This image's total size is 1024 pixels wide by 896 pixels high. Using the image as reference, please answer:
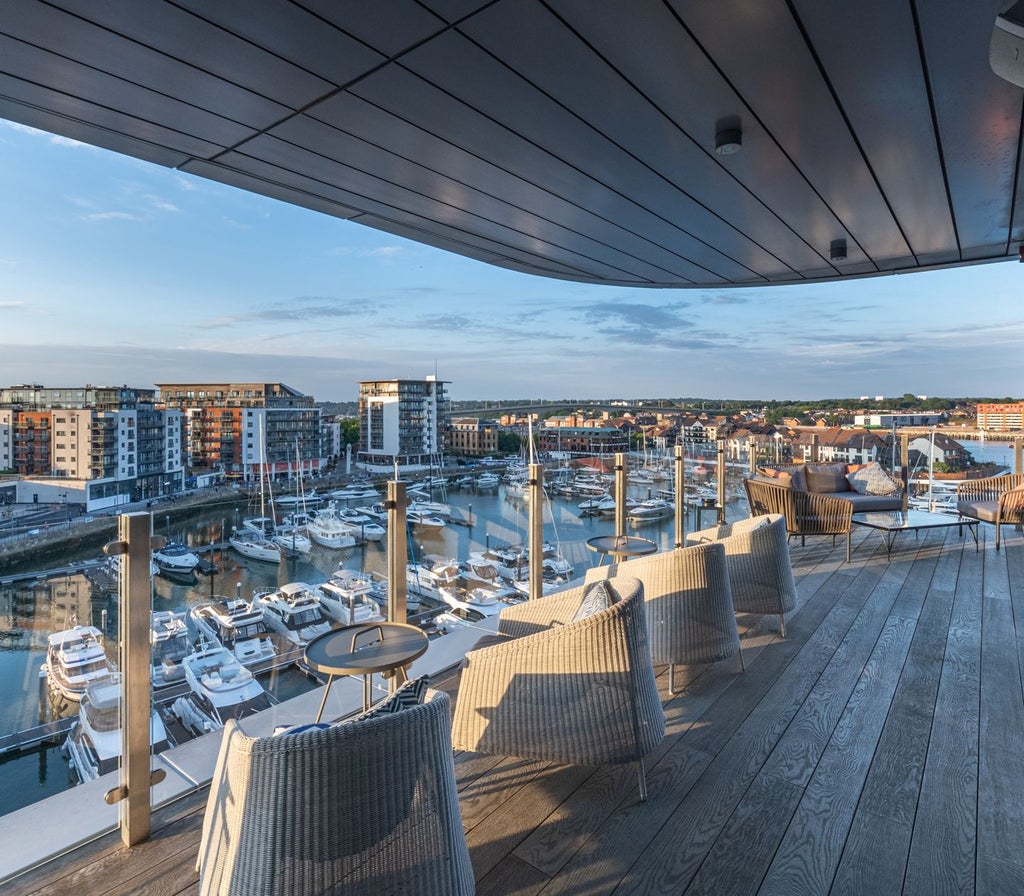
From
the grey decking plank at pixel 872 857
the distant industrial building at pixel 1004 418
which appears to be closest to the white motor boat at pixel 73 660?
the grey decking plank at pixel 872 857

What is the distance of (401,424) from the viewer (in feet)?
22.4

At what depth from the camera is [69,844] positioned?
1.70m

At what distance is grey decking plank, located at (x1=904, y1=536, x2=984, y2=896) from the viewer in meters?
1.62

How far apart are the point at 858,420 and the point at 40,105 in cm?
922

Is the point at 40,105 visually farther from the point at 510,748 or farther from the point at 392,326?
the point at 392,326

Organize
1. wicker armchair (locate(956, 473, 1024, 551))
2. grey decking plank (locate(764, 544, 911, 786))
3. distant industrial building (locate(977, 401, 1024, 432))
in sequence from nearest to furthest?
grey decking plank (locate(764, 544, 911, 786)) → wicker armchair (locate(956, 473, 1024, 551)) → distant industrial building (locate(977, 401, 1024, 432))

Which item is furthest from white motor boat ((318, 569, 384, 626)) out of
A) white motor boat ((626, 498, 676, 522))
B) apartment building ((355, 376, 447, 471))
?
white motor boat ((626, 498, 676, 522))

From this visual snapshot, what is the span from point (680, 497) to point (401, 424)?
338 centimetres

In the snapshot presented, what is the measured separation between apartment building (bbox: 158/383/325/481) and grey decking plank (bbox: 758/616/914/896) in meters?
3.06

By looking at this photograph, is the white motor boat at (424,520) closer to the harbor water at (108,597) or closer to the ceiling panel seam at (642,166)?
the harbor water at (108,597)

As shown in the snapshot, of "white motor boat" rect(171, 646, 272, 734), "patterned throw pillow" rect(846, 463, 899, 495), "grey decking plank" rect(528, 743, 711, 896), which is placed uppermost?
"patterned throw pillow" rect(846, 463, 899, 495)

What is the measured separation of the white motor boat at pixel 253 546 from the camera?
2.72 meters

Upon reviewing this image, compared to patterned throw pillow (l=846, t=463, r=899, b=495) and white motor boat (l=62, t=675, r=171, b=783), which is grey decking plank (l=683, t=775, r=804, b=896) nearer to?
white motor boat (l=62, t=675, r=171, b=783)

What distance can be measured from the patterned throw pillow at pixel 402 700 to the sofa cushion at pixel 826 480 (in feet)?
22.0
